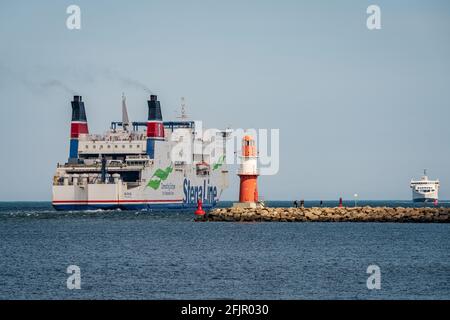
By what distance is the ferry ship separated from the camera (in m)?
85.5

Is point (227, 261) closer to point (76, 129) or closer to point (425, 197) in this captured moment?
point (76, 129)

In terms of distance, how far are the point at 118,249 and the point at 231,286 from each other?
1463 centimetres

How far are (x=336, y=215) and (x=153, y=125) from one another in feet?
96.8

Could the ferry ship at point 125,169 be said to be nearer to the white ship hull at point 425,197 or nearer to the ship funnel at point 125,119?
the ship funnel at point 125,119

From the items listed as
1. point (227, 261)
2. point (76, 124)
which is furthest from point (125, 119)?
point (227, 261)

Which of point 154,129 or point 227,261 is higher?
point 154,129

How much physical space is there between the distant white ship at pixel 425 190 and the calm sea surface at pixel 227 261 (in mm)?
89954

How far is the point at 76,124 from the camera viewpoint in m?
90.9

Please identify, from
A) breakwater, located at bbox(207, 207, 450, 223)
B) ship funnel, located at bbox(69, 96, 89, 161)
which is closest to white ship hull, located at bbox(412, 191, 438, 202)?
ship funnel, located at bbox(69, 96, 89, 161)

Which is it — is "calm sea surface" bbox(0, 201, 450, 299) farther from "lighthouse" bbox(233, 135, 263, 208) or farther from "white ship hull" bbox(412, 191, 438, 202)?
"white ship hull" bbox(412, 191, 438, 202)

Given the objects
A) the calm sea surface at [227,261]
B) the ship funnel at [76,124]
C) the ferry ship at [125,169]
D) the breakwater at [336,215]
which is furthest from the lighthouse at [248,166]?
the ship funnel at [76,124]
